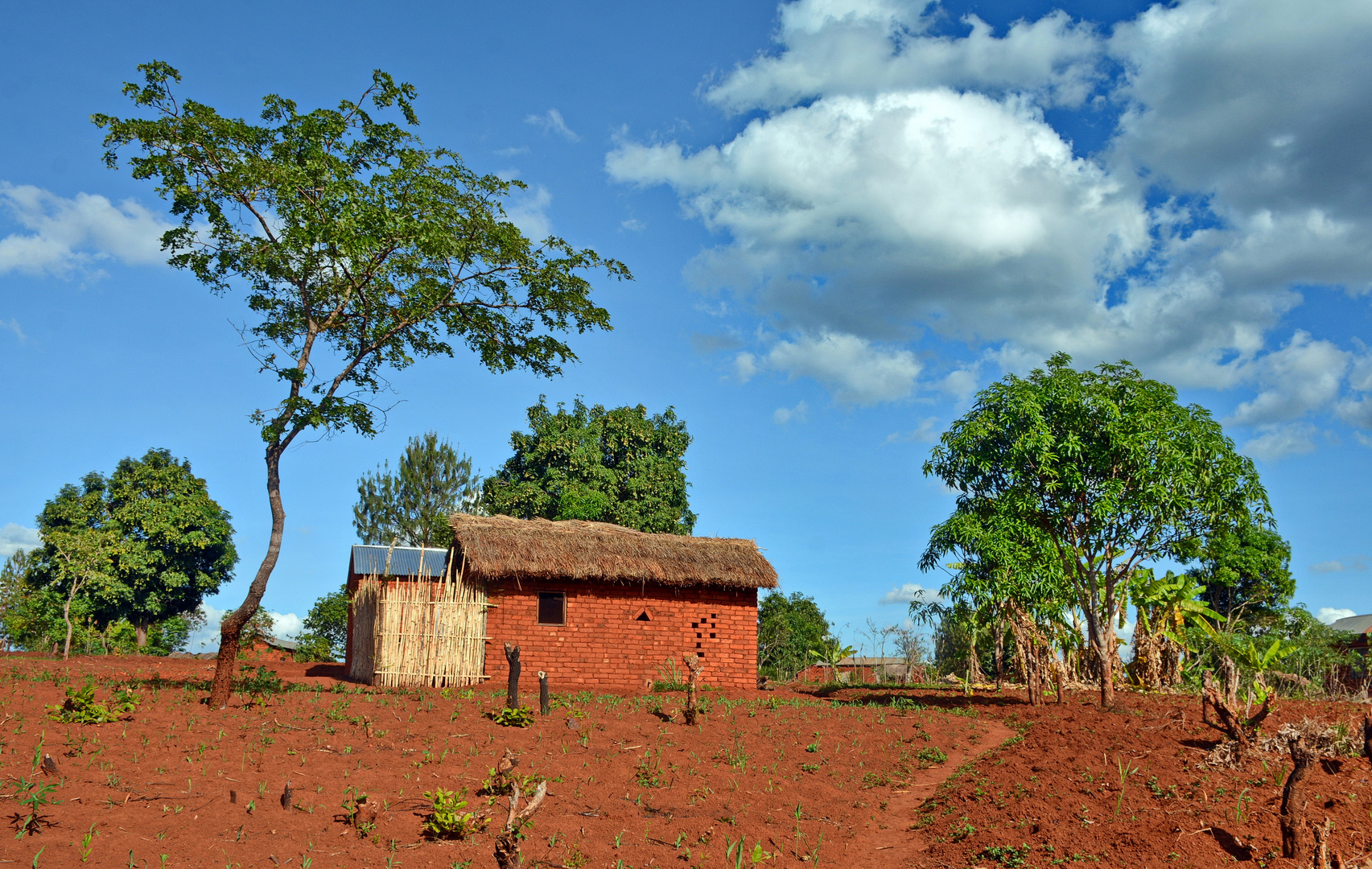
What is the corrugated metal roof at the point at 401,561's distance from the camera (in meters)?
20.9

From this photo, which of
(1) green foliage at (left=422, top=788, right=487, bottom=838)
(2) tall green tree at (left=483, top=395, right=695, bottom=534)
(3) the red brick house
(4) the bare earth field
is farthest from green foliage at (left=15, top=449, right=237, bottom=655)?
(1) green foliage at (left=422, top=788, right=487, bottom=838)

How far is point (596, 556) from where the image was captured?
59.8ft

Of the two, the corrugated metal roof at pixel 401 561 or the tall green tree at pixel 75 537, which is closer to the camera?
the corrugated metal roof at pixel 401 561

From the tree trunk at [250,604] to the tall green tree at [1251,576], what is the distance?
86.9 feet

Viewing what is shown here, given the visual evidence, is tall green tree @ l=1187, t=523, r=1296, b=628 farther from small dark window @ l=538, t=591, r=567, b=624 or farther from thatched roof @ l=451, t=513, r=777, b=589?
small dark window @ l=538, t=591, r=567, b=624

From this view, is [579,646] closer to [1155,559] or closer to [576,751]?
[576,751]

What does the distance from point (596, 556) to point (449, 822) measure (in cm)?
1146

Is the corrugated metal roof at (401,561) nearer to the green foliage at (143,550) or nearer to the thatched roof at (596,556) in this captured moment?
the thatched roof at (596,556)

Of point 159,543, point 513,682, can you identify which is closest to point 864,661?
point 159,543

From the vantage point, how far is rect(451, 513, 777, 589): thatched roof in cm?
1748

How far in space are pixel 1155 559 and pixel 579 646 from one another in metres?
11.2

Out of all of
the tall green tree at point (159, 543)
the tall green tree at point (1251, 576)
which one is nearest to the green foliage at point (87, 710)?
the tall green tree at point (159, 543)

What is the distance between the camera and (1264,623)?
29250mm

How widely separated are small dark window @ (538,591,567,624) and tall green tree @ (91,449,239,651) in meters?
21.6
